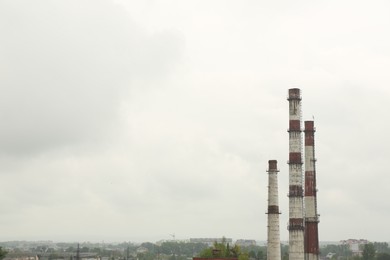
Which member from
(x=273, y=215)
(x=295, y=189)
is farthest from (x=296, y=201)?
(x=273, y=215)

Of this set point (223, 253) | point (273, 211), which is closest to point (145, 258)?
point (223, 253)

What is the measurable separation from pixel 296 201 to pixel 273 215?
2514mm

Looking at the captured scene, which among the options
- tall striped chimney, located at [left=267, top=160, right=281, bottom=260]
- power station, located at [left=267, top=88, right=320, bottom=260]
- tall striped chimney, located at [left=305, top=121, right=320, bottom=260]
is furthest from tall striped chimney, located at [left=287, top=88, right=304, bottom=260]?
tall striped chimney, located at [left=305, top=121, right=320, bottom=260]

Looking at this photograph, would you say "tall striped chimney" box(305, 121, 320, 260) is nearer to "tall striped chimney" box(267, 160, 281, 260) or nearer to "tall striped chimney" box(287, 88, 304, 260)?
"tall striped chimney" box(267, 160, 281, 260)

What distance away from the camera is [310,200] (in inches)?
1929

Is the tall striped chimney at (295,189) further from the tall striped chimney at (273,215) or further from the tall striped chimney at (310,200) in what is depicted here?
the tall striped chimney at (310,200)

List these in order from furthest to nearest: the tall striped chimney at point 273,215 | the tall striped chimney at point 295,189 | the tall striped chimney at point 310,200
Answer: the tall striped chimney at point 310,200
the tall striped chimney at point 273,215
the tall striped chimney at point 295,189

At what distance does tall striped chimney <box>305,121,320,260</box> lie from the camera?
161 ft

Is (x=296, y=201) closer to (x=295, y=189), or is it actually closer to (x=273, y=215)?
(x=295, y=189)

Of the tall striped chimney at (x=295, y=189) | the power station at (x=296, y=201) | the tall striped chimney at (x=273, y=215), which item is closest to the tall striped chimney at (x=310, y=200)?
the power station at (x=296, y=201)

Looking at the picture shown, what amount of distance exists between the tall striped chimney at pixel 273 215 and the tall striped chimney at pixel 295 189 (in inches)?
65.2

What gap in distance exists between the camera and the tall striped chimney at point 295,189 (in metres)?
44.6

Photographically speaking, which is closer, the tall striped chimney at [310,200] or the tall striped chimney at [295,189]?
the tall striped chimney at [295,189]

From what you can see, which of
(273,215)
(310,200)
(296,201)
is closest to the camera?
(296,201)
